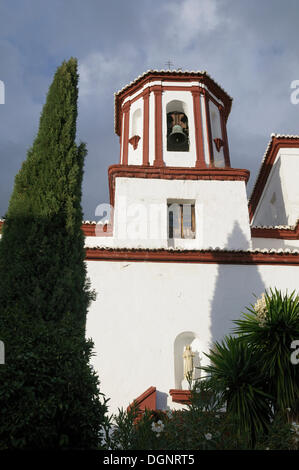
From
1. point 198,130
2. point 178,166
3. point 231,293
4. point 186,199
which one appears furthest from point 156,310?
point 198,130

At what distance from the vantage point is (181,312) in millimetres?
11227

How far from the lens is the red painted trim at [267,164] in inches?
676

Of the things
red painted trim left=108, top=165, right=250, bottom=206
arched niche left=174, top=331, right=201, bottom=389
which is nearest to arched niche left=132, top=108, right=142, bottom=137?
red painted trim left=108, top=165, right=250, bottom=206

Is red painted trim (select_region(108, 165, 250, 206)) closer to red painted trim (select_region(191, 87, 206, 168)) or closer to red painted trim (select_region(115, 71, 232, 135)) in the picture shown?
red painted trim (select_region(191, 87, 206, 168))

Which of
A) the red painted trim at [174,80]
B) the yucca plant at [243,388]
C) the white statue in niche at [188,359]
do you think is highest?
the red painted trim at [174,80]

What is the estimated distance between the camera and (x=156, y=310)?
11.2 metres

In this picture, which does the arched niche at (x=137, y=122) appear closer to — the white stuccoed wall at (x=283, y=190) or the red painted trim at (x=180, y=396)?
the white stuccoed wall at (x=283, y=190)

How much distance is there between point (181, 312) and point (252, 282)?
2.23 m

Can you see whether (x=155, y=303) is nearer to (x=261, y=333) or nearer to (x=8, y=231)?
(x=261, y=333)

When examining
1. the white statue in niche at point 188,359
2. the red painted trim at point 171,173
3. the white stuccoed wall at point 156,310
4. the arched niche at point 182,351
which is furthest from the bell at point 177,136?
the white statue in niche at point 188,359

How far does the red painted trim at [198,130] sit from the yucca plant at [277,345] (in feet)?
26.7

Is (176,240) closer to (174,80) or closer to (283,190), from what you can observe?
(283,190)

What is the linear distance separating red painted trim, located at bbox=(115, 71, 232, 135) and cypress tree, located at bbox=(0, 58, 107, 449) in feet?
26.4
